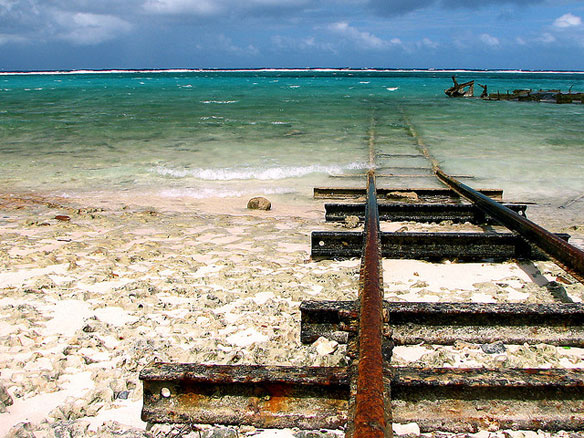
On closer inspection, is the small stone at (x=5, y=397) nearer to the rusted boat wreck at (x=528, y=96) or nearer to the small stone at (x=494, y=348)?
the small stone at (x=494, y=348)

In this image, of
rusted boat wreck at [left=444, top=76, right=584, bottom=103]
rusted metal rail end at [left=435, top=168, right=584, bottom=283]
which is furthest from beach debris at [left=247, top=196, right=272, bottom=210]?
rusted boat wreck at [left=444, top=76, right=584, bottom=103]

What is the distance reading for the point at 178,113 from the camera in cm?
2434

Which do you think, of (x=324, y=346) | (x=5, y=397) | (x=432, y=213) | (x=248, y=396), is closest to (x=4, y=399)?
(x=5, y=397)

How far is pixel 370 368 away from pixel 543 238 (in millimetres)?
2625

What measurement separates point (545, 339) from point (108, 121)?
68.9 feet

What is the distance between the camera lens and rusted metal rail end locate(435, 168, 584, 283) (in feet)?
10.6

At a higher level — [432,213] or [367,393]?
[367,393]

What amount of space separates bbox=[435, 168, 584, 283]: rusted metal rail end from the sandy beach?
31 cm

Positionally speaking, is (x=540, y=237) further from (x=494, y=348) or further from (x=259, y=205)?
(x=259, y=205)

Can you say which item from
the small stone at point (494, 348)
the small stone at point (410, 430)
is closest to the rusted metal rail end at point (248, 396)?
the small stone at point (410, 430)

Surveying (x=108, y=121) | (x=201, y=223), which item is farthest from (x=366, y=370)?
(x=108, y=121)

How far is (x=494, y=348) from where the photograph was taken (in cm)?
266

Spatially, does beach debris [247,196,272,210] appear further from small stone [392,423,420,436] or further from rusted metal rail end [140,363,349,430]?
small stone [392,423,420,436]

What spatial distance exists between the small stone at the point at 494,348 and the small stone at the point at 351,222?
3166 mm
